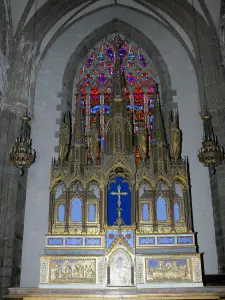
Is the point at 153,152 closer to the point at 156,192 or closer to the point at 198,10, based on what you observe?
the point at 156,192

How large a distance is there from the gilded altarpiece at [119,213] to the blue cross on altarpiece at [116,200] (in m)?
0.03

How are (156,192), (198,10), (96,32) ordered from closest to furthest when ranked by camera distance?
(156,192)
(198,10)
(96,32)

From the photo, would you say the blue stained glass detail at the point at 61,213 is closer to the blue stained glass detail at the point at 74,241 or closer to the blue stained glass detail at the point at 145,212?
the blue stained glass detail at the point at 74,241

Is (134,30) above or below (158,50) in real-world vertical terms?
above

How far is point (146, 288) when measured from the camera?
838 cm

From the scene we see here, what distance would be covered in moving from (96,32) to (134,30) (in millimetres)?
1456

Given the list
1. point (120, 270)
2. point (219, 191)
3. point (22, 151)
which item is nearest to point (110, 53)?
point (22, 151)

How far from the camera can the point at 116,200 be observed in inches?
390

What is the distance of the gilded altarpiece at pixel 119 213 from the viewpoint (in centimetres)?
881

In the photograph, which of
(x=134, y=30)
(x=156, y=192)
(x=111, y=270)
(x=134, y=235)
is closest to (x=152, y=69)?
(x=134, y=30)

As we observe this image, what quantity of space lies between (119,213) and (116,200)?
54 cm

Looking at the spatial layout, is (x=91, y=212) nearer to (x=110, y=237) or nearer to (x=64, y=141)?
(x=110, y=237)

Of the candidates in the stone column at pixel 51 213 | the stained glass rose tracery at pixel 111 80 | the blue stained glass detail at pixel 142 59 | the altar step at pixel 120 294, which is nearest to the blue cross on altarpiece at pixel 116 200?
the stone column at pixel 51 213

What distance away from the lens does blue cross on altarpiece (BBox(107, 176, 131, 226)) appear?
974 cm
